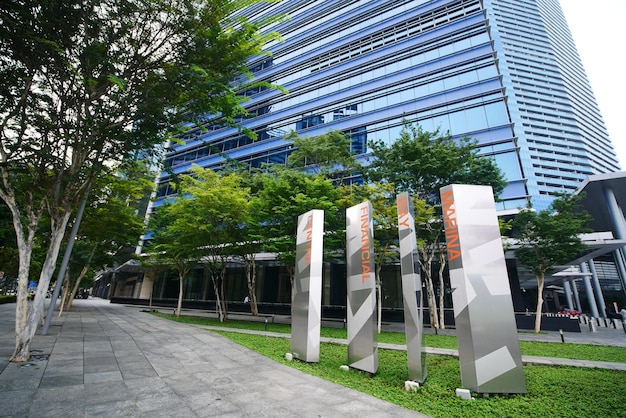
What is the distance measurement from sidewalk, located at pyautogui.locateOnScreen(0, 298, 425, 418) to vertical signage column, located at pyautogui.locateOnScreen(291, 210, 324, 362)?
93cm

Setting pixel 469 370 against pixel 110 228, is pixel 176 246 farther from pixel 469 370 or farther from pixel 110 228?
pixel 469 370

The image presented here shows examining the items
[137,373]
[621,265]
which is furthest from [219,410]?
[621,265]

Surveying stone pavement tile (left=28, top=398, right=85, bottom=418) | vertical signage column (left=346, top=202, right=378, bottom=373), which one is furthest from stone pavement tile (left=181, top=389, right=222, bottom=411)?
vertical signage column (left=346, top=202, right=378, bottom=373)

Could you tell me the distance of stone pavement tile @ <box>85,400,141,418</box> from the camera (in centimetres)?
399

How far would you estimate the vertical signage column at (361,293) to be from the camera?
277 inches

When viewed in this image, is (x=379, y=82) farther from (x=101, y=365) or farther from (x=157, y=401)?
(x=157, y=401)

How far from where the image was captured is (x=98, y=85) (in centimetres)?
752

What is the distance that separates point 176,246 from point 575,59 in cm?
15188

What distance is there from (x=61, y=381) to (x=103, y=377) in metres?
0.65

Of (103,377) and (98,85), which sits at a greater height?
(98,85)

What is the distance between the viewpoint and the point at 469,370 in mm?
5777

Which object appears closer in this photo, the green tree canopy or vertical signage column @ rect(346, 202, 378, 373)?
vertical signage column @ rect(346, 202, 378, 373)

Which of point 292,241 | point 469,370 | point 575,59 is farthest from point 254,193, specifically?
point 575,59

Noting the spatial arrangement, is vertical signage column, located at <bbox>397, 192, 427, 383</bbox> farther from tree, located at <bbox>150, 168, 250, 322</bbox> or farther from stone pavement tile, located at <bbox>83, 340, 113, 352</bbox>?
tree, located at <bbox>150, 168, 250, 322</bbox>
